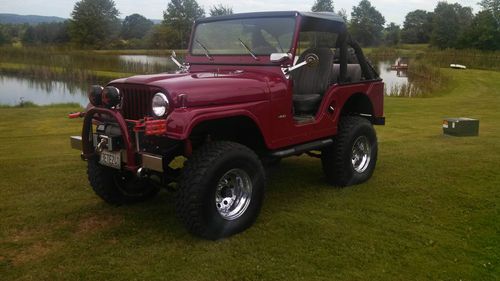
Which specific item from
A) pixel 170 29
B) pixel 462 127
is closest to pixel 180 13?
pixel 170 29

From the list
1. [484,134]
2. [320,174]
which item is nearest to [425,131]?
[484,134]

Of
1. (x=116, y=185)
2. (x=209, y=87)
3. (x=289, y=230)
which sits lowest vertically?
(x=289, y=230)

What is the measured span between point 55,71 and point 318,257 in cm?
2349

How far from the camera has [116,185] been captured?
480cm

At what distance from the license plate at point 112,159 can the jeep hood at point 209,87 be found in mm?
629

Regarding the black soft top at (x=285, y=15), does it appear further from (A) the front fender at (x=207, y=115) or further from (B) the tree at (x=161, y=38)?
(B) the tree at (x=161, y=38)

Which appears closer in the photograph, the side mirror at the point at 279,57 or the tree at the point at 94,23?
the side mirror at the point at 279,57

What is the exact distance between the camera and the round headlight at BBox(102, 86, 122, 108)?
402 cm

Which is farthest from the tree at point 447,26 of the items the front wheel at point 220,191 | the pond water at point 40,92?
the front wheel at point 220,191

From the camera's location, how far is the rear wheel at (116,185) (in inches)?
183

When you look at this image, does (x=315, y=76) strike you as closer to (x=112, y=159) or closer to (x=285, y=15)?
(x=285, y=15)

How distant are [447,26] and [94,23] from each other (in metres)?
50.5

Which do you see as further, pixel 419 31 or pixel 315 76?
pixel 419 31

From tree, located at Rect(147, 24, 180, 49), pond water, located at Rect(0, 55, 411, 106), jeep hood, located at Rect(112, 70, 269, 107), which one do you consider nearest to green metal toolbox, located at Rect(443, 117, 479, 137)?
jeep hood, located at Rect(112, 70, 269, 107)
